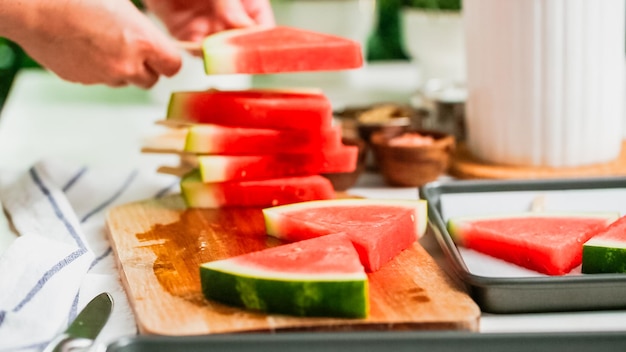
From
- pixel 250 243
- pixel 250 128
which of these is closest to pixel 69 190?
pixel 250 128

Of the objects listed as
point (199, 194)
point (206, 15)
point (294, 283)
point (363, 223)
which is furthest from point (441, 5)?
point (294, 283)

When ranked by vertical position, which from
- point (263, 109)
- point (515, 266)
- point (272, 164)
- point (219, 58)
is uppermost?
point (219, 58)

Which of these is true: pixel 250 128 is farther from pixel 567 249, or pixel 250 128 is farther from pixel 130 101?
pixel 130 101

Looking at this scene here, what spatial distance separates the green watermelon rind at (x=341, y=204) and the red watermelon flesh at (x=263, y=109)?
187 millimetres

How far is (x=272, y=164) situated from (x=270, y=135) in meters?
0.06

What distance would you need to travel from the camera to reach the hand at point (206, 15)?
5.90 feet

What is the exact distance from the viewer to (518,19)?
1.75 metres

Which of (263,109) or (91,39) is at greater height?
(91,39)

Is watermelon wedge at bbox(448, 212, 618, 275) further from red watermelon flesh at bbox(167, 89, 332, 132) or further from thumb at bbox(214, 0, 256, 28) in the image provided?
thumb at bbox(214, 0, 256, 28)

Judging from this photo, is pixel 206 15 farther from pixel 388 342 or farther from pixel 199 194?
pixel 388 342

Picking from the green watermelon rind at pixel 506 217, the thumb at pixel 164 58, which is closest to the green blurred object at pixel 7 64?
the thumb at pixel 164 58

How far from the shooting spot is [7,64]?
82.7 inches

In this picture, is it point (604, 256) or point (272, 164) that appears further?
point (272, 164)

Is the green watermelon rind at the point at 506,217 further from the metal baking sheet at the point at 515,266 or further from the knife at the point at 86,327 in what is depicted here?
the knife at the point at 86,327
